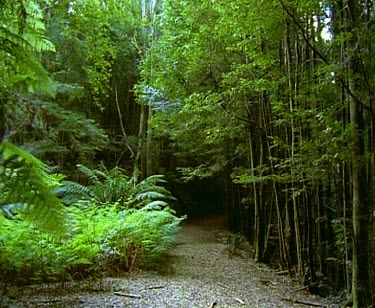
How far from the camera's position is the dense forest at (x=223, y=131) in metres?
2.17

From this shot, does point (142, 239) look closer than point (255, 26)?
No

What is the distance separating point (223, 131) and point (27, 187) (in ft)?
17.9

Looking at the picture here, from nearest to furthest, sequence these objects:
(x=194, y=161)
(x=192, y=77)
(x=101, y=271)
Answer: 1. (x=101, y=271)
2. (x=192, y=77)
3. (x=194, y=161)

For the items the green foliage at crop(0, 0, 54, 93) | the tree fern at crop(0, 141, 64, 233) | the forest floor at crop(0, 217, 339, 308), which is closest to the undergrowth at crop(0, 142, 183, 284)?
the tree fern at crop(0, 141, 64, 233)

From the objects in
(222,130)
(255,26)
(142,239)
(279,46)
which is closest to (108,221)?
(142,239)

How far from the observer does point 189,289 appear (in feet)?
15.0

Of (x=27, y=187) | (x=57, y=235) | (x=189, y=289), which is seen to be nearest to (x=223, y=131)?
(x=189, y=289)

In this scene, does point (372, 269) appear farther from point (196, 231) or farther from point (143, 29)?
point (143, 29)

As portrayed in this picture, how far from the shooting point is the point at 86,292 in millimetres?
3928

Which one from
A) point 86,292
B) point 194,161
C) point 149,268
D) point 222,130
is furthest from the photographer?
point 194,161

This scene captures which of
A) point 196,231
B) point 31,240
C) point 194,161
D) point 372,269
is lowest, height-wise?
point 196,231

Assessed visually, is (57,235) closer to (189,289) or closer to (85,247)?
(85,247)

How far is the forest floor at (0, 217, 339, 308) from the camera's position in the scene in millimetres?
3707

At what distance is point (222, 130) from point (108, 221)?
2.61m
